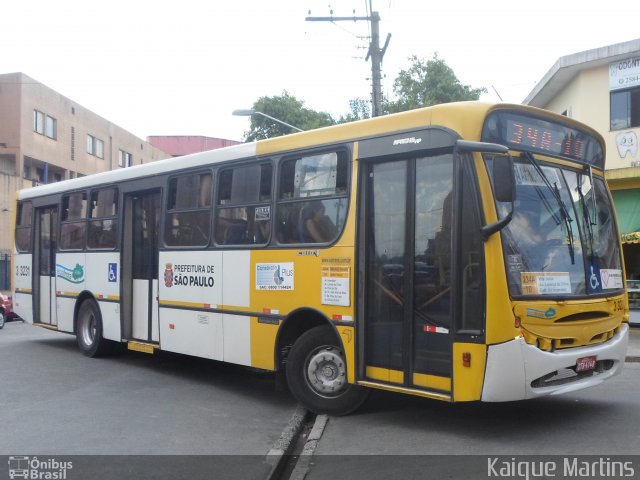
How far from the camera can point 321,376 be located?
739 centimetres

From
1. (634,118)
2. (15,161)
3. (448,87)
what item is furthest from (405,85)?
(15,161)

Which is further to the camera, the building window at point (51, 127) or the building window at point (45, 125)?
the building window at point (51, 127)

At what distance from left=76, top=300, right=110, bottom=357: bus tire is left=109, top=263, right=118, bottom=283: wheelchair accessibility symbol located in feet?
2.39

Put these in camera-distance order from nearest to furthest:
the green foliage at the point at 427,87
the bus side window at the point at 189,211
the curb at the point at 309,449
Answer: the curb at the point at 309,449
the bus side window at the point at 189,211
the green foliage at the point at 427,87

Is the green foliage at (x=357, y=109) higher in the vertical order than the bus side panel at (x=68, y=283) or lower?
higher

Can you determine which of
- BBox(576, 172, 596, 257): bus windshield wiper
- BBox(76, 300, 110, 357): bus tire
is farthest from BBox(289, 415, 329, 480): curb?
BBox(76, 300, 110, 357): bus tire

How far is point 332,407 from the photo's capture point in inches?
286

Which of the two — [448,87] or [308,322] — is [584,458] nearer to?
[308,322]

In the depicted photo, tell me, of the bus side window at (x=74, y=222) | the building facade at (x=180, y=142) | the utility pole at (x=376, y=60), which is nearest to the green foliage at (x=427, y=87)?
the utility pole at (x=376, y=60)

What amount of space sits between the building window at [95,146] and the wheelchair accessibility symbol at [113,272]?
4046 centimetres

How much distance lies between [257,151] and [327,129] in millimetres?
1172

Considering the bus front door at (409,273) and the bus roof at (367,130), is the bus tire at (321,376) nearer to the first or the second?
the bus front door at (409,273)

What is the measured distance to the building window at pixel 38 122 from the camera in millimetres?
40791

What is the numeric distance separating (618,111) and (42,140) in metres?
34.6
